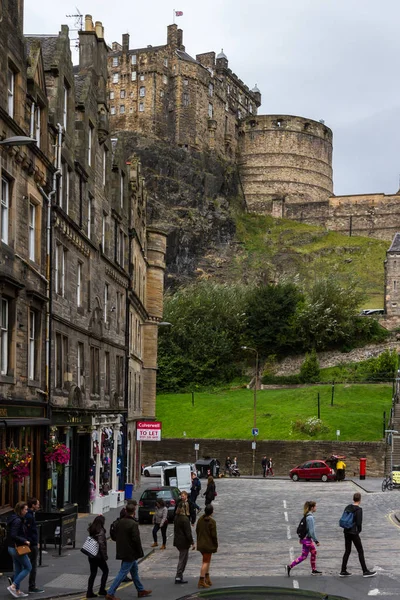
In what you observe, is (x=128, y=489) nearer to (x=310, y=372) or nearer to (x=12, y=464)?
(x=12, y=464)

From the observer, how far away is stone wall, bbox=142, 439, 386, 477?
57.9m

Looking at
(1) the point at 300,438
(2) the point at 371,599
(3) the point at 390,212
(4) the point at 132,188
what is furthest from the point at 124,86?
(2) the point at 371,599

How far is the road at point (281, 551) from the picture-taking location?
666 inches

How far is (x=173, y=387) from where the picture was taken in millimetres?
83625

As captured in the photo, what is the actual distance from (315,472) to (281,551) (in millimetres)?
31164

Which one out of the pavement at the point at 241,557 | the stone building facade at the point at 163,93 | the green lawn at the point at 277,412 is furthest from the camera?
the stone building facade at the point at 163,93

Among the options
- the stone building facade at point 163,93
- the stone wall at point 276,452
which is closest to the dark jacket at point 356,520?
the stone wall at point 276,452

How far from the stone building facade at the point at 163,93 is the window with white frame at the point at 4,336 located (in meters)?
109

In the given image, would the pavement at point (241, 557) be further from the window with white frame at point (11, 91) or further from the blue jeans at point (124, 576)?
the window with white frame at point (11, 91)

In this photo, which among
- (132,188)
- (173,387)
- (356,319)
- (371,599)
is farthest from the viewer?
(356,319)

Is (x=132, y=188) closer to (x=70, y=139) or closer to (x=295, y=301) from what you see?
(x=70, y=139)

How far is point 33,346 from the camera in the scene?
24391 millimetres

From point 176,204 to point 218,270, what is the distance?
1024cm

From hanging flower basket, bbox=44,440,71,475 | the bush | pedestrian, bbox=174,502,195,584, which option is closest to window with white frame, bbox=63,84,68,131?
hanging flower basket, bbox=44,440,71,475
